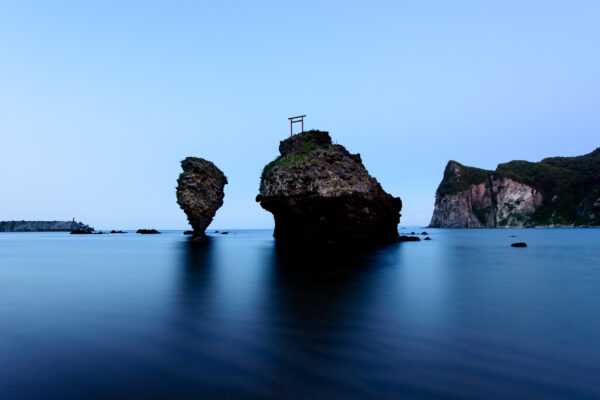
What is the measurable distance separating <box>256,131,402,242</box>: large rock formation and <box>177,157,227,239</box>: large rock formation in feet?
43.5

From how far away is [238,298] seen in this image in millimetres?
10320

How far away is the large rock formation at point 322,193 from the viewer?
34.9 metres

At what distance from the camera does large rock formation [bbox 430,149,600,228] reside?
517 feet

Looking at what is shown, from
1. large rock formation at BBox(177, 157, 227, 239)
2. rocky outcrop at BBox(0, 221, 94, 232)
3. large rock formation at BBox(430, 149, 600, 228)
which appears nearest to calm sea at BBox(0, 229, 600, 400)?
large rock formation at BBox(177, 157, 227, 239)

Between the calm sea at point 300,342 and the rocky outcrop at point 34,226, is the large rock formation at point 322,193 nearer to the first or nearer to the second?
the calm sea at point 300,342

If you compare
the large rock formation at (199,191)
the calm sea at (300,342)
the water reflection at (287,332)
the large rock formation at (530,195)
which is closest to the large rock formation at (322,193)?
the large rock formation at (199,191)

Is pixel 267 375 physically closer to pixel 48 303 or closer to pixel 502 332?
pixel 502 332

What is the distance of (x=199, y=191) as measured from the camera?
48.8 meters

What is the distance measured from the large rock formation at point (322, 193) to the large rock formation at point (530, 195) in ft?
579

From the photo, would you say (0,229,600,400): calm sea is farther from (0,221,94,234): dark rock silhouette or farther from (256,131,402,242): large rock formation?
(0,221,94,234): dark rock silhouette

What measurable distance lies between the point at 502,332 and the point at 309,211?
100ft

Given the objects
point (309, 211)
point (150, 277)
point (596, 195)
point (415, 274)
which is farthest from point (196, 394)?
point (596, 195)

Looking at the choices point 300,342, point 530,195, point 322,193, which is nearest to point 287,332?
point 300,342

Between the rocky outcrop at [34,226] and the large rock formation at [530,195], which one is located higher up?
the large rock formation at [530,195]
